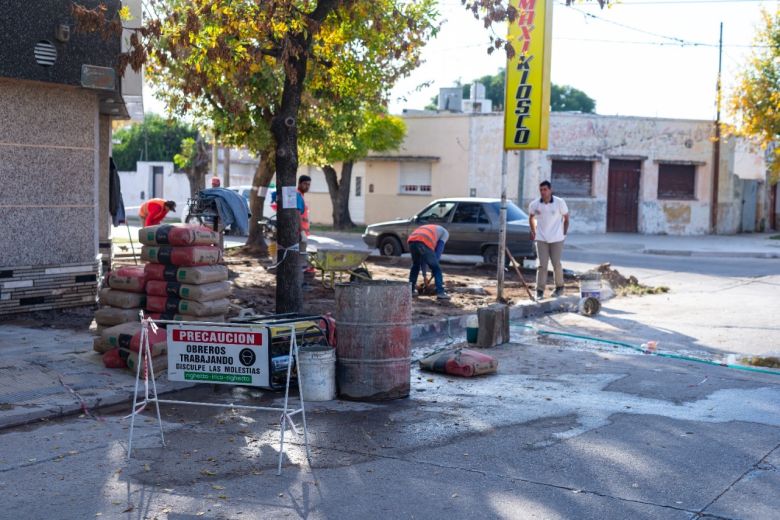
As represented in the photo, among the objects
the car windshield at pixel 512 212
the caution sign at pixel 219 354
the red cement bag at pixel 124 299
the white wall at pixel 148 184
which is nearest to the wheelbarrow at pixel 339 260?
the red cement bag at pixel 124 299

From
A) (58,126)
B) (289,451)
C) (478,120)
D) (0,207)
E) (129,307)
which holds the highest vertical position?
(478,120)

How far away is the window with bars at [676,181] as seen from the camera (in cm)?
3588

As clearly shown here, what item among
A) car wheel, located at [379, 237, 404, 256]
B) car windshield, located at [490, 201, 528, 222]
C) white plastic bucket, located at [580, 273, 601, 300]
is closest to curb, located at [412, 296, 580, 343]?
white plastic bucket, located at [580, 273, 601, 300]

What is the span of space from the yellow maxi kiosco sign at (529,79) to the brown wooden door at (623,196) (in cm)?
2206

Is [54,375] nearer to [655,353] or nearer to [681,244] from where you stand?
[655,353]

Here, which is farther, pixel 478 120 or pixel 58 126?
pixel 478 120

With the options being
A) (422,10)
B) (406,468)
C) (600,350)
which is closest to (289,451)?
(406,468)

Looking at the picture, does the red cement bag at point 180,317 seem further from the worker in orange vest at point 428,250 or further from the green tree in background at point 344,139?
the green tree in background at point 344,139

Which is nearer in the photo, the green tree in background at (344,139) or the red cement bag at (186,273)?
the red cement bag at (186,273)

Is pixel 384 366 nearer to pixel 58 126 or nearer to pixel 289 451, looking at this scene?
pixel 289 451

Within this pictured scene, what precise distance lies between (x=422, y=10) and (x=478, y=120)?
17804 mm

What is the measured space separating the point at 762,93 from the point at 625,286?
1906 centimetres

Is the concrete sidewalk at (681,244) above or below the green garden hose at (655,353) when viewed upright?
above

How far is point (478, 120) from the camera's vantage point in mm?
35844
